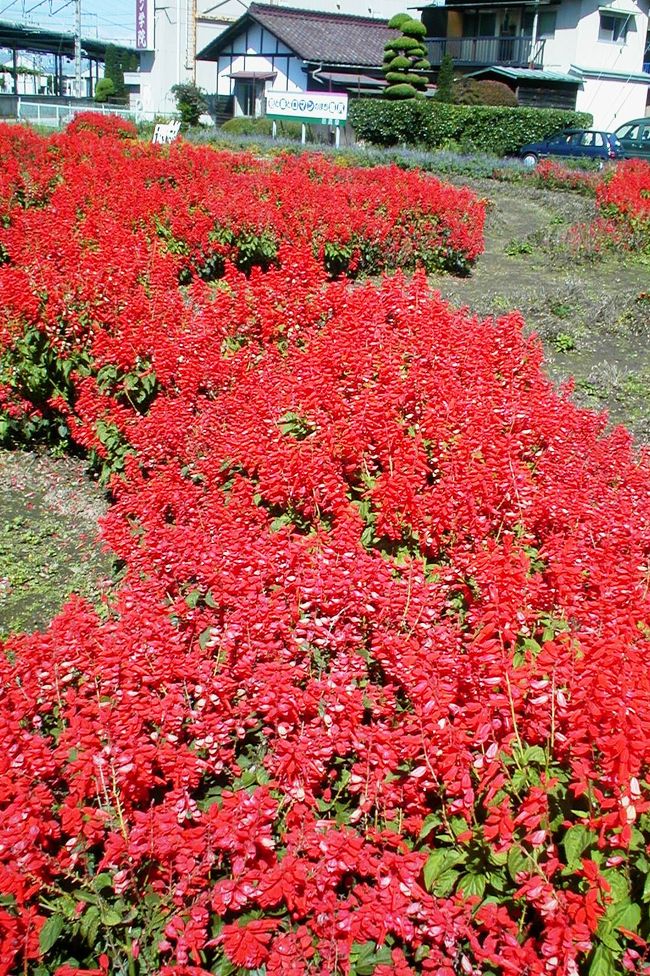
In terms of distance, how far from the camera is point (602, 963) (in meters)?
2.23

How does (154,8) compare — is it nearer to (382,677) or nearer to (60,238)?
(60,238)

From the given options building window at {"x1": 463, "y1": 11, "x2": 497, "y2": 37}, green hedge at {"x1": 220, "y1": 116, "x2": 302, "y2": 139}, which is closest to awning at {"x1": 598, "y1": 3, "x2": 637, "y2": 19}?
building window at {"x1": 463, "y1": 11, "x2": 497, "y2": 37}

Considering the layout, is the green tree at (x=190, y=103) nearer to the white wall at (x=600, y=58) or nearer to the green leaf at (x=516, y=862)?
the white wall at (x=600, y=58)

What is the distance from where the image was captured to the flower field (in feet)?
7.72

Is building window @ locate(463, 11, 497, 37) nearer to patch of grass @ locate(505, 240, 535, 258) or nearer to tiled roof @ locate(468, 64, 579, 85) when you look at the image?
tiled roof @ locate(468, 64, 579, 85)

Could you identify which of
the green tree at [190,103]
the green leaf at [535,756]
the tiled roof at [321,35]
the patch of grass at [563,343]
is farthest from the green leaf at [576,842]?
the tiled roof at [321,35]

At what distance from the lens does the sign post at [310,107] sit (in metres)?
29.4

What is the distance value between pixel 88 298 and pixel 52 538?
6.49 feet

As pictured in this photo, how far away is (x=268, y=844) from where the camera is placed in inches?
94.7

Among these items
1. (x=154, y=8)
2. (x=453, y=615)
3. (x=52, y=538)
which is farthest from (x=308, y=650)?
(x=154, y=8)

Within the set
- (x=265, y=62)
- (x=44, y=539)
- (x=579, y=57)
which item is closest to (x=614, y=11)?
(x=579, y=57)

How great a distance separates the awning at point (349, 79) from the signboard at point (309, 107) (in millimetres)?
15114

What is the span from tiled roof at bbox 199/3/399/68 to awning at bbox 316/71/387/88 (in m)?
0.55

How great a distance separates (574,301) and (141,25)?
5390 centimetres
